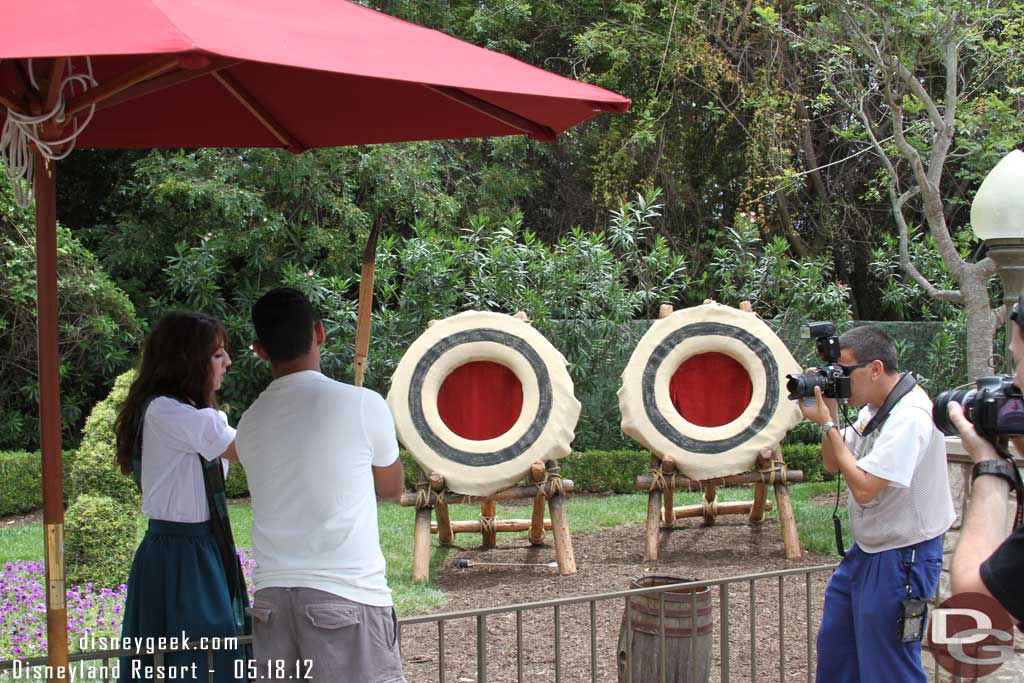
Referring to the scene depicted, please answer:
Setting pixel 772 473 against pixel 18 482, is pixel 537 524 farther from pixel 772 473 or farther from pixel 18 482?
pixel 18 482

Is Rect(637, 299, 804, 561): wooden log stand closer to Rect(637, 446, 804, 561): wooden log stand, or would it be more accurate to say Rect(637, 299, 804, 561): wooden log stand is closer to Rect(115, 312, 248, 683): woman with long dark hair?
Rect(637, 446, 804, 561): wooden log stand

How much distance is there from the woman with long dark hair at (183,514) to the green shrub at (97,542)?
9.37 feet

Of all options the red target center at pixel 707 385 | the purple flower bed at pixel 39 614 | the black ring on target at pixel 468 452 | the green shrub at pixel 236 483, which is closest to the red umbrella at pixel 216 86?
the purple flower bed at pixel 39 614

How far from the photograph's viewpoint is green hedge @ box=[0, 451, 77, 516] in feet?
31.3

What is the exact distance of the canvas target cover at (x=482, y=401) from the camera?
650 centimetres

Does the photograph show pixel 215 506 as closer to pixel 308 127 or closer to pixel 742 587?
pixel 308 127

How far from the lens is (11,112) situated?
2.15 m

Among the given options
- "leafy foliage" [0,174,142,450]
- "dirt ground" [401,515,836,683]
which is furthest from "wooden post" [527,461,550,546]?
"leafy foliage" [0,174,142,450]

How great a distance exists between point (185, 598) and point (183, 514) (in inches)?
8.8

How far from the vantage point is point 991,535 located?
201cm

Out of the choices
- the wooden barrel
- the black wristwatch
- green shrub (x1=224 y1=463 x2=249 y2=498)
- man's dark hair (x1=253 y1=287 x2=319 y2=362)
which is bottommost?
green shrub (x1=224 y1=463 x2=249 y2=498)

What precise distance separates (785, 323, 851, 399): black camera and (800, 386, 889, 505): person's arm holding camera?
0.10 ft

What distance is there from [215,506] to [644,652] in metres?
1.65

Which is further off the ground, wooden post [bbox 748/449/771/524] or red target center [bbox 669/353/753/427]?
red target center [bbox 669/353/753/427]
